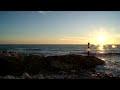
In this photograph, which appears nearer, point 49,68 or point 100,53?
point 49,68

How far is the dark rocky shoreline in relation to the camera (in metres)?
6.90

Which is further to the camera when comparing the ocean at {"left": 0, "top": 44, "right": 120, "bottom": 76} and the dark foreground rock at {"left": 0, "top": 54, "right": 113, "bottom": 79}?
the ocean at {"left": 0, "top": 44, "right": 120, "bottom": 76}

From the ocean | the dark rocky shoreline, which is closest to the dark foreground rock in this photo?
the dark rocky shoreline

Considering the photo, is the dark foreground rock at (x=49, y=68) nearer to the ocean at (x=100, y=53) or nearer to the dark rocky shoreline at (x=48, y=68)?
the dark rocky shoreline at (x=48, y=68)

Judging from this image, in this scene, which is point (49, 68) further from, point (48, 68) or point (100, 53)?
point (100, 53)

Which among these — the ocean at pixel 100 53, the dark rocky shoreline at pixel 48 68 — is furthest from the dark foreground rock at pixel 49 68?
the ocean at pixel 100 53

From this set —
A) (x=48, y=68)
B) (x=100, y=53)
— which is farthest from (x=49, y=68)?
(x=100, y=53)

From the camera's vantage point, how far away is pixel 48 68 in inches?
334

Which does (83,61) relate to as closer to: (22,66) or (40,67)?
(40,67)

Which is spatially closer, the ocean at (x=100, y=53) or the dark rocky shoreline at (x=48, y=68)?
the dark rocky shoreline at (x=48, y=68)

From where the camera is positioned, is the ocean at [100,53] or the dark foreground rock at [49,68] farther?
the ocean at [100,53]

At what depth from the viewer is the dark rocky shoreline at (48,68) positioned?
6897 mm

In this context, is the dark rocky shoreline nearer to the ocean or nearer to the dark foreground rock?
the dark foreground rock
